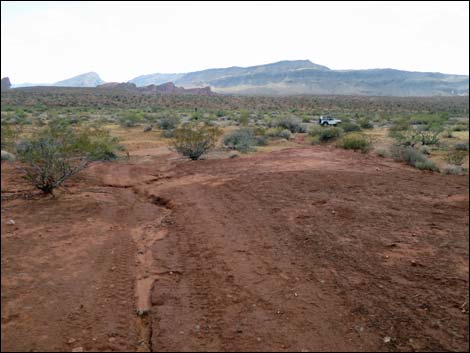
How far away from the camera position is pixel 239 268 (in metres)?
6.16

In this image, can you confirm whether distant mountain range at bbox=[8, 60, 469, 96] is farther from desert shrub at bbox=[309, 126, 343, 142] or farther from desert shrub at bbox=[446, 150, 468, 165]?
desert shrub at bbox=[446, 150, 468, 165]

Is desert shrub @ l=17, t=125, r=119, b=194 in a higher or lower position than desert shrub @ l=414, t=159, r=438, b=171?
higher

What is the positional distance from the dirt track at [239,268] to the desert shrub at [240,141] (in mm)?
8410

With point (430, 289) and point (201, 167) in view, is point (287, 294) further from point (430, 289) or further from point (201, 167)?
point (201, 167)

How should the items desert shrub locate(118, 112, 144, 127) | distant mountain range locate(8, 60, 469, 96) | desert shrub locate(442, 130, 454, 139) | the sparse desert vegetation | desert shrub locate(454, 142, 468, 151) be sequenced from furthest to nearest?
distant mountain range locate(8, 60, 469, 96) → desert shrub locate(118, 112, 144, 127) → desert shrub locate(442, 130, 454, 139) → desert shrub locate(454, 142, 468, 151) → the sparse desert vegetation

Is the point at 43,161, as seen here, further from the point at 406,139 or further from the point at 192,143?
the point at 406,139

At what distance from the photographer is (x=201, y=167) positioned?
14.2 m

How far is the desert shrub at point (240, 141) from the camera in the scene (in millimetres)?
18828

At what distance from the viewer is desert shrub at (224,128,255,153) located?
18.8 metres

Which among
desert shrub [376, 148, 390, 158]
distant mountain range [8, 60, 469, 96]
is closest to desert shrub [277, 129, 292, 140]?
desert shrub [376, 148, 390, 158]

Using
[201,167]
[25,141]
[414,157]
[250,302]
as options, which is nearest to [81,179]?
[25,141]

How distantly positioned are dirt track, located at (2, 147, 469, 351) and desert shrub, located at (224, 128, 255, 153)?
8410mm

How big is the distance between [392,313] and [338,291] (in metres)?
0.77

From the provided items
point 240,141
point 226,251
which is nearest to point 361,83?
point 240,141
